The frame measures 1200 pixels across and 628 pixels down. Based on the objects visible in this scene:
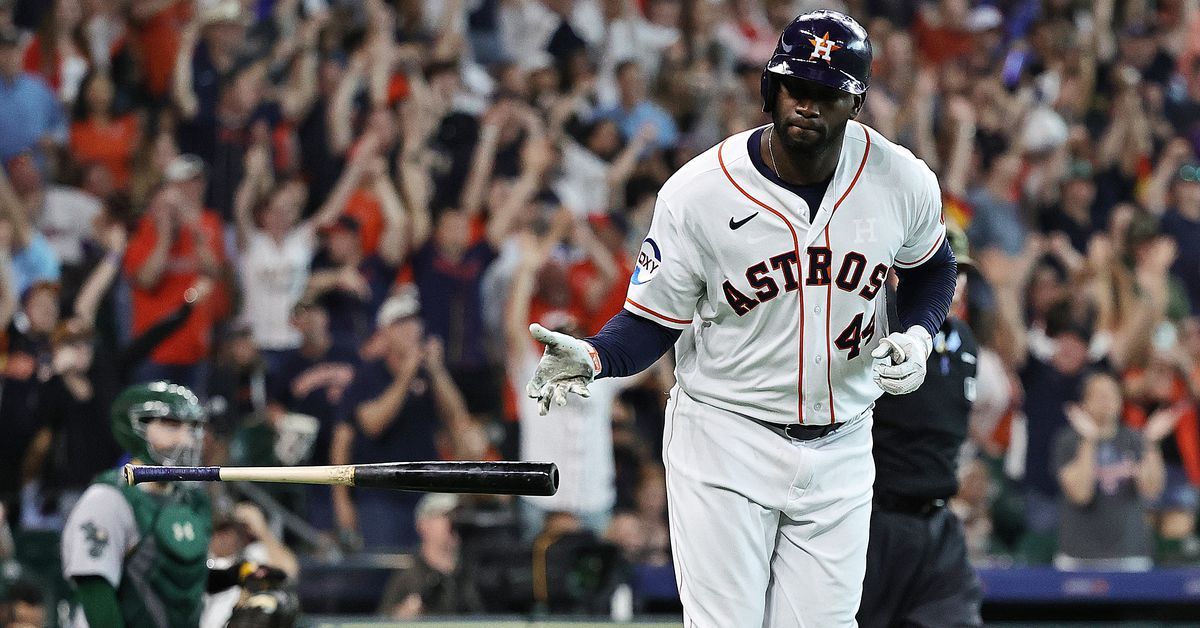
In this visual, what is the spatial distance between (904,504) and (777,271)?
5.33 ft

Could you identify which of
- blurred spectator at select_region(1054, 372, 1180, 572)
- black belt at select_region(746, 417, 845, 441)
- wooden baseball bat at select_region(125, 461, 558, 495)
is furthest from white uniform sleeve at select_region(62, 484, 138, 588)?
blurred spectator at select_region(1054, 372, 1180, 572)

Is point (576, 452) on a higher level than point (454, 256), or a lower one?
lower

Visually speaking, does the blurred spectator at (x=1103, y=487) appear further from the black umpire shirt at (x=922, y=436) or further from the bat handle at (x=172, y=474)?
the bat handle at (x=172, y=474)

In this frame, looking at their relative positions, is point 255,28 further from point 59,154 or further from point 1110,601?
point 1110,601

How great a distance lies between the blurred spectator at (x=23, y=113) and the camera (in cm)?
966

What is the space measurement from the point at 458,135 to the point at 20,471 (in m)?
3.64

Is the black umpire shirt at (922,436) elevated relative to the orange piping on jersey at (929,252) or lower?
lower

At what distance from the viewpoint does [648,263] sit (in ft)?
13.2

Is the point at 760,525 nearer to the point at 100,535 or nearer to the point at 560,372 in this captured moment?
the point at 560,372

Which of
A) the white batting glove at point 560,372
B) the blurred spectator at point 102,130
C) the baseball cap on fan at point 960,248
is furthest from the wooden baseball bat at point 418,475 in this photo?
the blurred spectator at point 102,130

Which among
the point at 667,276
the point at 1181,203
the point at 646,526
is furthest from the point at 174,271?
the point at 1181,203

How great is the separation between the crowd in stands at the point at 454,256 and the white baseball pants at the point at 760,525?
4.09 meters

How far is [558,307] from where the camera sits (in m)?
9.48

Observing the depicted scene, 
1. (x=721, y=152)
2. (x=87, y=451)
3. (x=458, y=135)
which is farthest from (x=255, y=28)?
(x=721, y=152)
